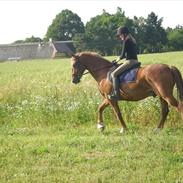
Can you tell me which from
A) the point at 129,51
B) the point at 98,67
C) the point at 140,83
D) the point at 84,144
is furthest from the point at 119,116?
the point at 84,144

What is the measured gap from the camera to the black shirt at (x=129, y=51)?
11.3 m

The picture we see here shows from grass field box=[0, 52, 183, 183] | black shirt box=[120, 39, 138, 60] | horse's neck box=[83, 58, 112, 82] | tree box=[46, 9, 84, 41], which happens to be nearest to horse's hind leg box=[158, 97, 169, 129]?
grass field box=[0, 52, 183, 183]

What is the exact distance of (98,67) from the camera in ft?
40.3

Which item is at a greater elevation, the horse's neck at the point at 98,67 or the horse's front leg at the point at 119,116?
the horse's neck at the point at 98,67

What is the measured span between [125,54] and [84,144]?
9.19 feet

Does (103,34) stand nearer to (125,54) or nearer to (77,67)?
(77,67)

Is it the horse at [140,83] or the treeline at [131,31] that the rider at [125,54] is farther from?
the treeline at [131,31]

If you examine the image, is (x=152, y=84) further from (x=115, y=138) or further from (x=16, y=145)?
(x=16, y=145)

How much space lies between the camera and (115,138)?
10.3m

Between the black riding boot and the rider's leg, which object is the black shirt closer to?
the rider's leg

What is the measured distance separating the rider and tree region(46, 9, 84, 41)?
115 metres

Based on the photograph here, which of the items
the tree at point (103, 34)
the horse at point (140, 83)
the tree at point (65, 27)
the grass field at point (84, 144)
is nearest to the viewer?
the grass field at point (84, 144)

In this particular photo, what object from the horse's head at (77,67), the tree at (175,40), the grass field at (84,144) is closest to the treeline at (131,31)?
the tree at (175,40)

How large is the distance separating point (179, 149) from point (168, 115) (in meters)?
3.38
